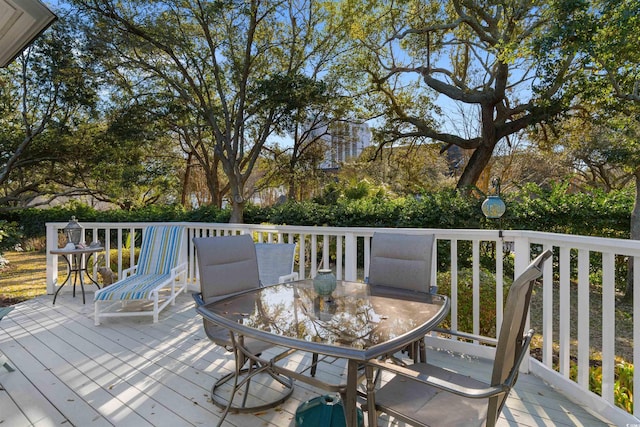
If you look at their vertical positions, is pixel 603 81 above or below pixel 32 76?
below

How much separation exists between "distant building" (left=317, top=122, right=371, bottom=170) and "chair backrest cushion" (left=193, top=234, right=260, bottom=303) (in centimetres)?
1001

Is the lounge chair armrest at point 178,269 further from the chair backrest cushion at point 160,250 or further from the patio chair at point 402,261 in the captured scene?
the patio chair at point 402,261

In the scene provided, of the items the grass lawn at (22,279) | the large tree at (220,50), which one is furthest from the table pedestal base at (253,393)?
Answer: the large tree at (220,50)

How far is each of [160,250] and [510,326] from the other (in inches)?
177

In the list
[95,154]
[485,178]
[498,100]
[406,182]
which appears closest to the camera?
[498,100]

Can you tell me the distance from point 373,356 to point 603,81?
26.3 feet

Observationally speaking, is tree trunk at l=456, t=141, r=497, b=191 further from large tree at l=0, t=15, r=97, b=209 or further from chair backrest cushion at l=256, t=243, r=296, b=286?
large tree at l=0, t=15, r=97, b=209

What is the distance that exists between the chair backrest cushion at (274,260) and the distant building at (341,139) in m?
9.13

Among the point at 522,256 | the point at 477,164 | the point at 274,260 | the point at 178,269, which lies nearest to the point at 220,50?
the point at 178,269

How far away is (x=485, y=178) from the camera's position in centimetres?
1314

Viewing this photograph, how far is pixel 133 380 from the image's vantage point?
2674mm

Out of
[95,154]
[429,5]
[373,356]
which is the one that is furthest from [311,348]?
[95,154]

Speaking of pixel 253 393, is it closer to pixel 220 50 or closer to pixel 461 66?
pixel 220 50

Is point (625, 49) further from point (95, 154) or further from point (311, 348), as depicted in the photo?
point (95, 154)
